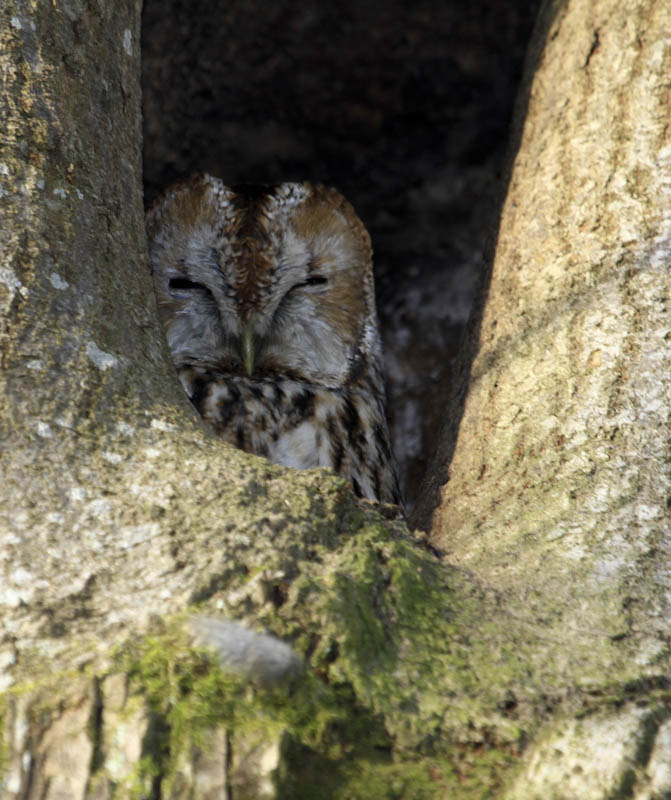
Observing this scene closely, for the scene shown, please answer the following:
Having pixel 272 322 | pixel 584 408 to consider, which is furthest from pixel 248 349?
pixel 584 408

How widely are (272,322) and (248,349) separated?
153 millimetres

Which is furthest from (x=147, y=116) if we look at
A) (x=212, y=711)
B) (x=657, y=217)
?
(x=212, y=711)

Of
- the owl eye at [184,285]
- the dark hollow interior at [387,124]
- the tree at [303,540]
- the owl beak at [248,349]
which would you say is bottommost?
the tree at [303,540]

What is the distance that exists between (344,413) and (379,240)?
151cm

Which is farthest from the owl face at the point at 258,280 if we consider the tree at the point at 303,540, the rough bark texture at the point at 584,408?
the tree at the point at 303,540

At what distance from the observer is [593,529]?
1.65 metres

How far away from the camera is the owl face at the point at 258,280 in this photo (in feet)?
8.35

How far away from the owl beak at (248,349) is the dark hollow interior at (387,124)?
105 centimetres

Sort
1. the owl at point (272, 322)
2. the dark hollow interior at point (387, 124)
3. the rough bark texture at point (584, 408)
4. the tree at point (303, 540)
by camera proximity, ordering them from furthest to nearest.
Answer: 1. the dark hollow interior at point (387, 124)
2. the owl at point (272, 322)
3. the rough bark texture at point (584, 408)
4. the tree at point (303, 540)

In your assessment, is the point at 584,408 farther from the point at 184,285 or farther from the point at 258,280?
the point at 184,285

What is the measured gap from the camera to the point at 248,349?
2.50 metres

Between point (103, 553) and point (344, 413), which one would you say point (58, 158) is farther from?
point (344, 413)

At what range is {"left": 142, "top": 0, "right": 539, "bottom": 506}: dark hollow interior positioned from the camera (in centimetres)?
336

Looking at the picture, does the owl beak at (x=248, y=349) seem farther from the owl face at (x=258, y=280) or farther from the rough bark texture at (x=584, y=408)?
the rough bark texture at (x=584, y=408)
